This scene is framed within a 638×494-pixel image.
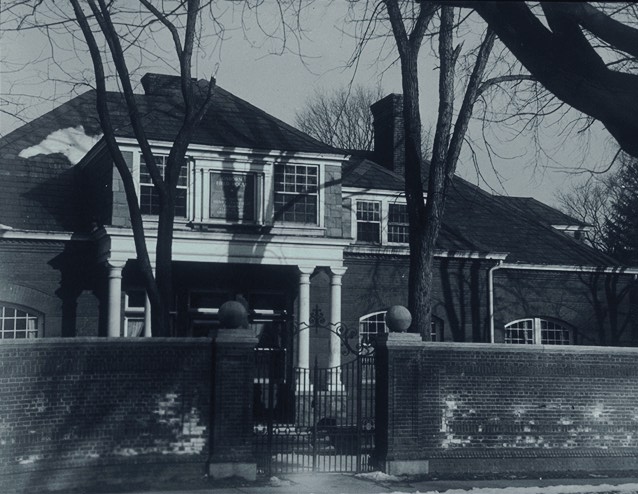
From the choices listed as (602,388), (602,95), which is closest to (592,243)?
(602,388)

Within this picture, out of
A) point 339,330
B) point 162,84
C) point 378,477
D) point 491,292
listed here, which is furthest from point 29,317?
point 491,292

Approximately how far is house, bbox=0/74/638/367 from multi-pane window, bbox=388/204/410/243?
2.0 inches

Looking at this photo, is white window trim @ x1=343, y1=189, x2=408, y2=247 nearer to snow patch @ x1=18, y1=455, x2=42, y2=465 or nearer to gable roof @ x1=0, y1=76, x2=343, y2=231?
gable roof @ x1=0, y1=76, x2=343, y2=231

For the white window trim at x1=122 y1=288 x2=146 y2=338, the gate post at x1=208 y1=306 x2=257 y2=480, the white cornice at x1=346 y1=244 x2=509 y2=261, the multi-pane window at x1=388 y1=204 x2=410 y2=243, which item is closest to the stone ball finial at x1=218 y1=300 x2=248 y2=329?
the gate post at x1=208 y1=306 x2=257 y2=480

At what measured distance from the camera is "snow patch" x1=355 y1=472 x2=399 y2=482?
13.2 metres

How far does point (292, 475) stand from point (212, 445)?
1.39m

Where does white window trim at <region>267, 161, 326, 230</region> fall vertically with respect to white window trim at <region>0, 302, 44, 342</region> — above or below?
above

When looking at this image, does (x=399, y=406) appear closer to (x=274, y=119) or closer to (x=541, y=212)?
(x=274, y=119)

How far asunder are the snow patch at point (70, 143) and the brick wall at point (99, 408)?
12572 mm

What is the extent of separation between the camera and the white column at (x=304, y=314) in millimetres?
21128

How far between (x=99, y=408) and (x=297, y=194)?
1076cm

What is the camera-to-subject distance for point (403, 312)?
1405 cm

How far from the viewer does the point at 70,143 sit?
2412cm

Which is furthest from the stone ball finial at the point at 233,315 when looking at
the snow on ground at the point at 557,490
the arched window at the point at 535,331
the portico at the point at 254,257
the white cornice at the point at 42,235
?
the arched window at the point at 535,331
